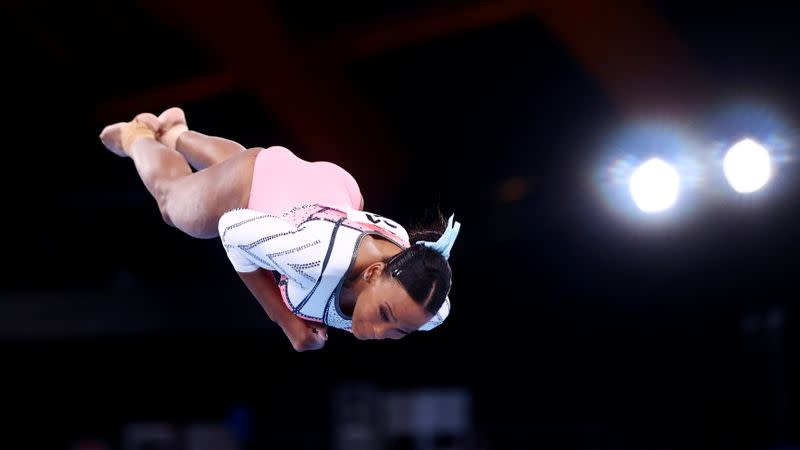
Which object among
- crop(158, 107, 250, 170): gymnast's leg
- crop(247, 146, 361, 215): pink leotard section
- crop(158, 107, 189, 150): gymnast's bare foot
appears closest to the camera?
crop(247, 146, 361, 215): pink leotard section

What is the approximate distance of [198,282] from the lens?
6.55 meters

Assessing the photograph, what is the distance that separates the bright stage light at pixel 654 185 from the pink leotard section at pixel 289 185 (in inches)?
115

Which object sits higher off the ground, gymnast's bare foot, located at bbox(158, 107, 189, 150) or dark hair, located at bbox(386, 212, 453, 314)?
gymnast's bare foot, located at bbox(158, 107, 189, 150)

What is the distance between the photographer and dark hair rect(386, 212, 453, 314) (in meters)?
2.36

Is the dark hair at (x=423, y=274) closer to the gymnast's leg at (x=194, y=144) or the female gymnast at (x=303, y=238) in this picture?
the female gymnast at (x=303, y=238)

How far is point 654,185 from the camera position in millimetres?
5250

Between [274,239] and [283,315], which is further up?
[274,239]

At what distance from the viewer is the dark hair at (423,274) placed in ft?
7.73

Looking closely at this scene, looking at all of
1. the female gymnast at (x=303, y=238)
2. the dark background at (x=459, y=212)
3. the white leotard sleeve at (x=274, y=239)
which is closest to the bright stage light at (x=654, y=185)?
the dark background at (x=459, y=212)

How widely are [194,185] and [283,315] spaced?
48cm

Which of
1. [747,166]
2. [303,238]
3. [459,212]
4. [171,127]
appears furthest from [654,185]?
[303,238]

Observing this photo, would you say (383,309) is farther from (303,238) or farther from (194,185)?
(194,185)

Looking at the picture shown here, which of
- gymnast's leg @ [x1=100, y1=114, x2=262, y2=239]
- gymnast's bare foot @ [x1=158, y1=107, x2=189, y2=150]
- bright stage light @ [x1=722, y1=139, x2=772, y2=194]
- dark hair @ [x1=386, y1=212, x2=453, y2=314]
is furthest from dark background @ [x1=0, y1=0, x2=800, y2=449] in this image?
dark hair @ [x1=386, y1=212, x2=453, y2=314]

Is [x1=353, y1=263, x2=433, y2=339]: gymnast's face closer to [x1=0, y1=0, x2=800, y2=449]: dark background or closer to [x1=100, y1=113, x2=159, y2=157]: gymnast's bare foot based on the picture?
[x1=100, y1=113, x2=159, y2=157]: gymnast's bare foot
